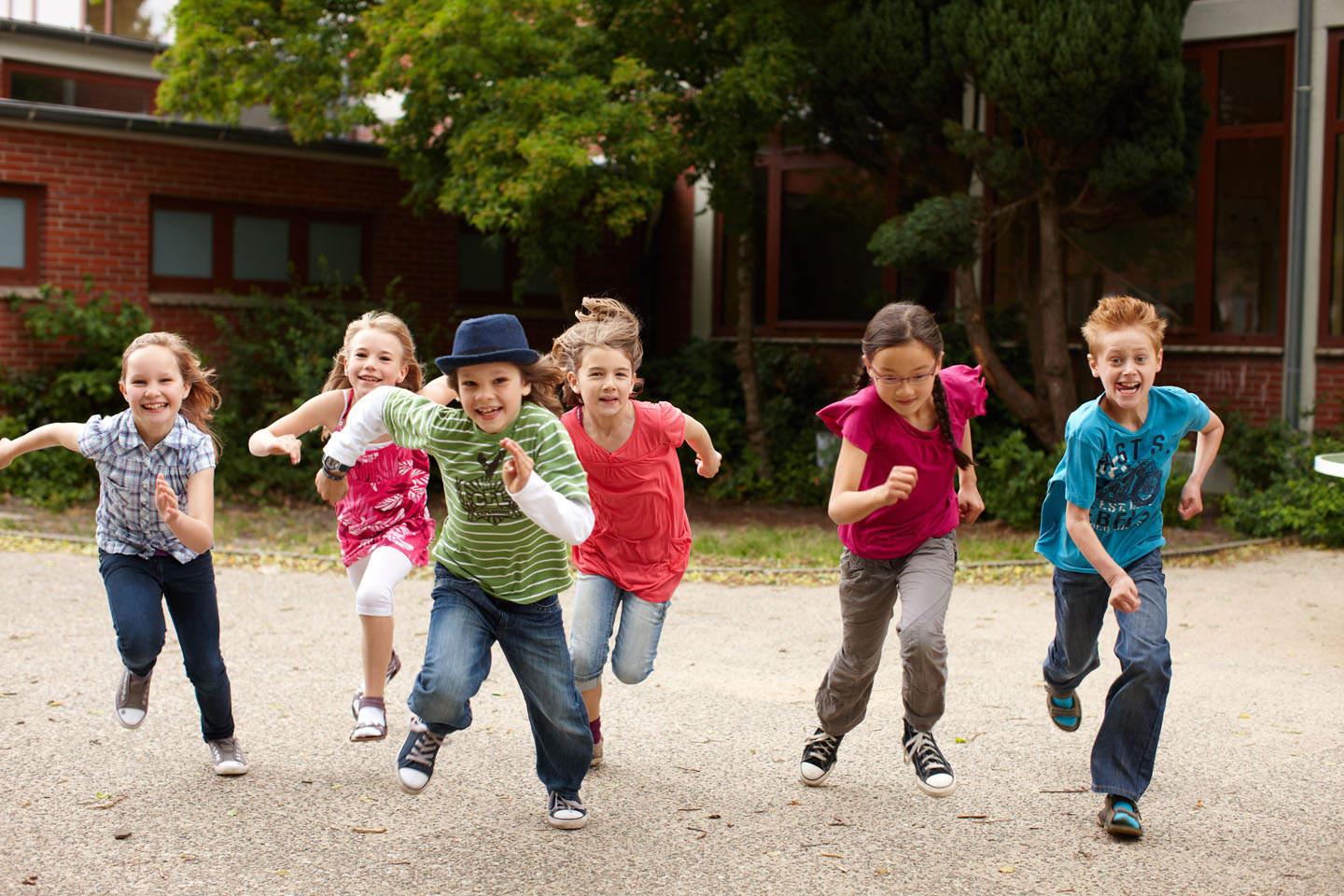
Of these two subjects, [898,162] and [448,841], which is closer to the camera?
[448,841]

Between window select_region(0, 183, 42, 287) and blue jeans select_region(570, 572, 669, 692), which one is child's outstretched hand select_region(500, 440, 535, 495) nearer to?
blue jeans select_region(570, 572, 669, 692)

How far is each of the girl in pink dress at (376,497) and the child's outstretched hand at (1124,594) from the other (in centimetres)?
245

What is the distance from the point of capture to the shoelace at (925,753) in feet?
14.0

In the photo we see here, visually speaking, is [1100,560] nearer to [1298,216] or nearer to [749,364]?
[1298,216]

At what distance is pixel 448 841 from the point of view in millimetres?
3971

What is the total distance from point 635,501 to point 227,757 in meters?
1.73

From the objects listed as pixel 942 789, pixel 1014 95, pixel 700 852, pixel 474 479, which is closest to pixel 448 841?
pixel 700 852

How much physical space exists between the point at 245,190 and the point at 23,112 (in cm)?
230

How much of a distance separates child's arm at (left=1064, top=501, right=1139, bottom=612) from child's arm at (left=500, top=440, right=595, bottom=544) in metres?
1.60

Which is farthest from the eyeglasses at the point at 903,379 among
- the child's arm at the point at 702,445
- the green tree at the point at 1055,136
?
the green tree at the point at 1055,136

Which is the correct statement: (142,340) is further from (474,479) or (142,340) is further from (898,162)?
(898,162)

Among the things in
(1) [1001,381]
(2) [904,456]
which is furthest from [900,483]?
(1) [1001,381]

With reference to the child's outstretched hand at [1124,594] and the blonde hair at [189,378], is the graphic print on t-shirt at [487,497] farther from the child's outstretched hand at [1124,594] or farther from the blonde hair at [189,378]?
the child's outstretched hand at [1124,594]

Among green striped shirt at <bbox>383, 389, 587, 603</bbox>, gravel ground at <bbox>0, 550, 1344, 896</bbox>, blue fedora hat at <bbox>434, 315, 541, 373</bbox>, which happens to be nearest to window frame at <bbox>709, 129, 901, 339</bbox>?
gravel ground at <bbox>0, 550, 1344, 896</bbox>
